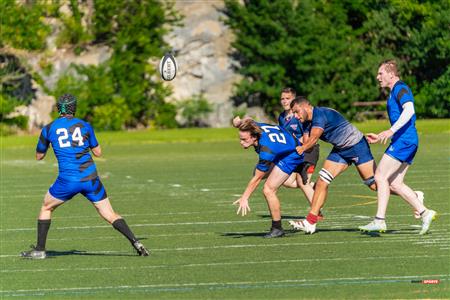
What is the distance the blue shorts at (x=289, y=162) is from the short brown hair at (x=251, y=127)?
1.85 feet

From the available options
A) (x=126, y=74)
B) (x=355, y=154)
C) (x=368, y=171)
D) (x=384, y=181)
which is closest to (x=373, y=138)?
(x=384, y=181)

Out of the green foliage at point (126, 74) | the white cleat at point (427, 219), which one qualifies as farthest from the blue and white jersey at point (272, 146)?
the green foliage at point (126, 74)

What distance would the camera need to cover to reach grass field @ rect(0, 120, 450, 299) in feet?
37.1

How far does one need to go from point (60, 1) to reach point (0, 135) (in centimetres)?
643

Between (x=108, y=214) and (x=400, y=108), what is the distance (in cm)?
375

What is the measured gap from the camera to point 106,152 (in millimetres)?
34250

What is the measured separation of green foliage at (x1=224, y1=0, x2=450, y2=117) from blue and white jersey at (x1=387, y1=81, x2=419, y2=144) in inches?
1186

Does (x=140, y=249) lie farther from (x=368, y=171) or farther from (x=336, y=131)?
(x=368, y=171)

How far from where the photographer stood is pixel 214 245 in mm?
14406

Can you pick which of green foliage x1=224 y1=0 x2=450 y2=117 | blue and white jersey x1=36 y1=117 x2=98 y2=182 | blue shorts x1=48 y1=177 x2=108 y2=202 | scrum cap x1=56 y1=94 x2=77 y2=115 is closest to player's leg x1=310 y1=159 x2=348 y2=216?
blue shorts x1=48 y1=177 x2=108 y2=202

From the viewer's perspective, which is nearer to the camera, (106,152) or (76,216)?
(76,216)

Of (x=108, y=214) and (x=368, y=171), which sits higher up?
(x=368, y=171)

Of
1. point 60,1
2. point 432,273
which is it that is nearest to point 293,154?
Answer: point 432,273

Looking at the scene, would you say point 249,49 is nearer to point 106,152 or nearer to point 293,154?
point 106,152
